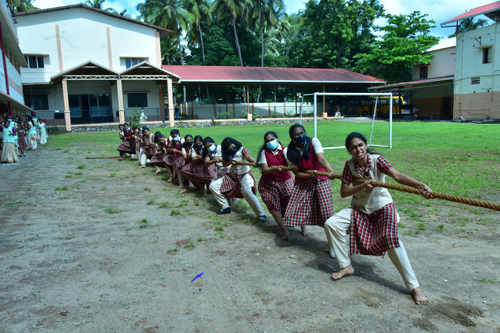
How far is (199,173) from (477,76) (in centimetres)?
3071

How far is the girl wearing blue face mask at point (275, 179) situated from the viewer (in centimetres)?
496

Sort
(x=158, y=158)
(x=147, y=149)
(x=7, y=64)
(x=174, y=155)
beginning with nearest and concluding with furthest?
(x=174, y=155) → (x=158, y=158) → (x=147, y=149) → (x=7, y=64)

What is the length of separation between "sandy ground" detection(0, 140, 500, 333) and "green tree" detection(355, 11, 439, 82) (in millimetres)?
35814

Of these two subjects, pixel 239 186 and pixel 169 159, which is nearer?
pixel 239 186

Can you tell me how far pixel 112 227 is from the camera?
18.5 ft

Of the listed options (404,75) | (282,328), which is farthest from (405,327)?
(404,75)

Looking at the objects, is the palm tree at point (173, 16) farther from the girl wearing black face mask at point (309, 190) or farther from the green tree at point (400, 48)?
the girl wearing black face mask at point (309, 190)

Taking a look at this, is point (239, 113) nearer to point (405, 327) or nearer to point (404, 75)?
point (404, 75)

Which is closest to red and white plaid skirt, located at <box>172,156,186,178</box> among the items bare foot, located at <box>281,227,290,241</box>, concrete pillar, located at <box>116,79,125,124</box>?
bare foot, located at <box>281,227,290,241</box>

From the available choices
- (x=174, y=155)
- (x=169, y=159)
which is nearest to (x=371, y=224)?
(x=174, y=155)

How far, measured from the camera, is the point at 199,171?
7.56 m

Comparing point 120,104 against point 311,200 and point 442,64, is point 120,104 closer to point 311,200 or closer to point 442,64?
point 311,200

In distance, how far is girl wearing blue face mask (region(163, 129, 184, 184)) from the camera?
881cm

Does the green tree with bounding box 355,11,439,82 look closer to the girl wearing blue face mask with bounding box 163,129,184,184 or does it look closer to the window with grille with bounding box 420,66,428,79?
the window with grille with bounding box 420,66,428,79
